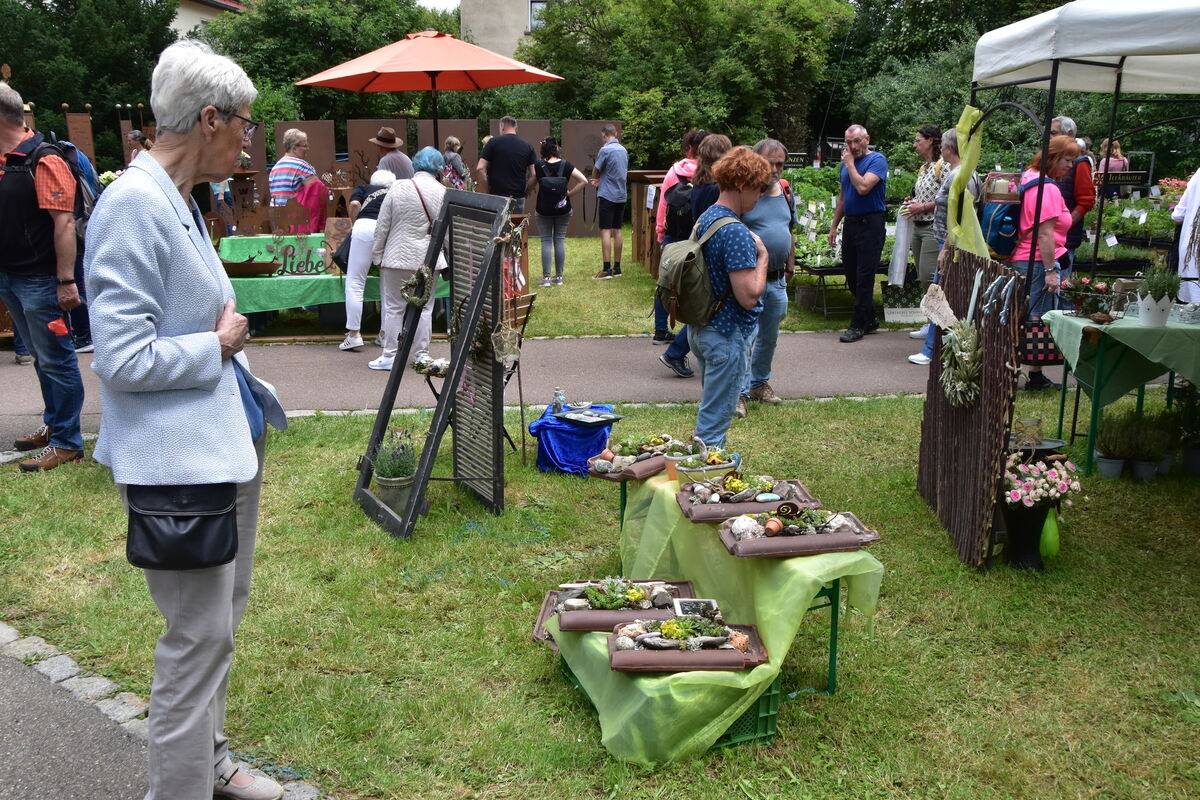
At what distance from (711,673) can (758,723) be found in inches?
11.9

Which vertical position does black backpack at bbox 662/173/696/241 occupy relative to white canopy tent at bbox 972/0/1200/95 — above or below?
below

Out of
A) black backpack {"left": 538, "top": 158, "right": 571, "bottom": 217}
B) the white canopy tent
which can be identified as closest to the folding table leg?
the white canopy tent

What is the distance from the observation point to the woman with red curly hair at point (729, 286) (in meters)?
4.80

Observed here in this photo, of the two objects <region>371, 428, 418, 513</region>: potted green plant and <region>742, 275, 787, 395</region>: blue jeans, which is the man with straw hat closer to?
<region>742, 275, 787, 395</region>: blue jeans

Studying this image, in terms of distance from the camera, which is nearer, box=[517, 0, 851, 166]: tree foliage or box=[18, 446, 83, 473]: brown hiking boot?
box=[18, 446, 83, 473]: brown hiking boot

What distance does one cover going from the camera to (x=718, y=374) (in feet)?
16.6

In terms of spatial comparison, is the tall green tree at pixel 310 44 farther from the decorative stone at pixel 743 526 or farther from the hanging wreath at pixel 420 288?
the decorative stone at pixel 743 526

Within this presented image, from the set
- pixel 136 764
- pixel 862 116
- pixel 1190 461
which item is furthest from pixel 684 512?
pixel 862 116

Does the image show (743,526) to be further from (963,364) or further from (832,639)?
(963,364)

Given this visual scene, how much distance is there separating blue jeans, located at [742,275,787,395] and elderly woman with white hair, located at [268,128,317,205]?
570 cm

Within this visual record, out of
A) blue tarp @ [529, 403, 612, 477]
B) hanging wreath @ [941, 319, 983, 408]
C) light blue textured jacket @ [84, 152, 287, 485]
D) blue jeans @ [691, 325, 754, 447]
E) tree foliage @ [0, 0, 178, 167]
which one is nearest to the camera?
light blue textured jacket @ [84, 152, 287, 485]

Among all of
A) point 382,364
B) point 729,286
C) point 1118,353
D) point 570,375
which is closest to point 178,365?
point 729,286

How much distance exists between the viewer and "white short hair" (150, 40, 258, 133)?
7.76ft

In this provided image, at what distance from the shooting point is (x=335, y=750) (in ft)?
10.9
